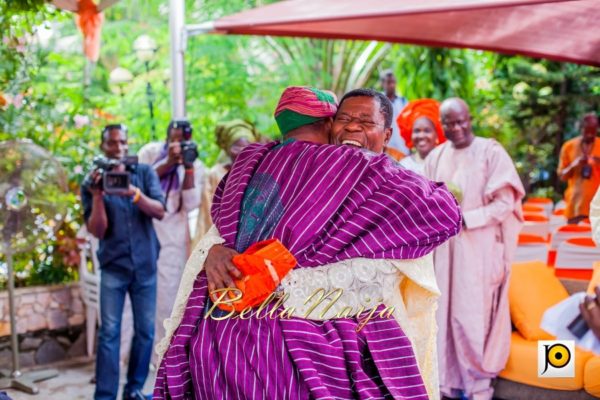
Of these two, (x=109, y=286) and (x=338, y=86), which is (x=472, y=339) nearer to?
(x=109, y=286)

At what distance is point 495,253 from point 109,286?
257cm

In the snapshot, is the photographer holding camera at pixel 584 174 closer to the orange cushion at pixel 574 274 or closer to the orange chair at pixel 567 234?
the orange chair at pixel 567 234

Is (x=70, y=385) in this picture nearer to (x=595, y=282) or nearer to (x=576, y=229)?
(x=595, y=282)

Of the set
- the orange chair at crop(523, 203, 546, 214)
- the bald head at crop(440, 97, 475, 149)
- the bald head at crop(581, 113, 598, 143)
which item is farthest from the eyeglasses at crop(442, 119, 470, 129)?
the bald head at crop(581, 113, 598, 143)

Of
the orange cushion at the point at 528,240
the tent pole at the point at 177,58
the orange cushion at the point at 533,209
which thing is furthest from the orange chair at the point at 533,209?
the tent pole at the point at 177,58

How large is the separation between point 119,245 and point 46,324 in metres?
2.07

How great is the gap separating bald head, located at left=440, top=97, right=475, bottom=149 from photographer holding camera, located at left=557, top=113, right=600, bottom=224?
148 inches

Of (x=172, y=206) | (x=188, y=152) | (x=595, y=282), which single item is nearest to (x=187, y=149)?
(x=188, y=152)

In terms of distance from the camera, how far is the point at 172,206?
6227mm

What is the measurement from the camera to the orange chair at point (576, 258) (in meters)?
5.61

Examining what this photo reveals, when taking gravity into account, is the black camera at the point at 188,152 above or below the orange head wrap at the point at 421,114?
below

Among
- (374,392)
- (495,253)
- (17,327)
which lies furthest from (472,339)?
(17,327)

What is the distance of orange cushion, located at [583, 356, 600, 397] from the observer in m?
4.90

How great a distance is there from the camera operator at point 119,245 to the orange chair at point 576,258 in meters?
2.82
